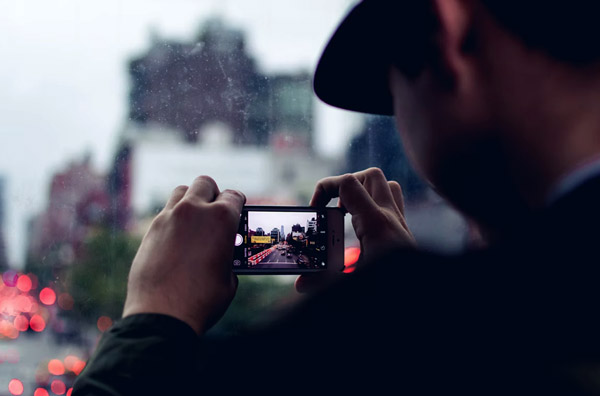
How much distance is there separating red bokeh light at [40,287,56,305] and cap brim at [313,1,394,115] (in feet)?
3.05

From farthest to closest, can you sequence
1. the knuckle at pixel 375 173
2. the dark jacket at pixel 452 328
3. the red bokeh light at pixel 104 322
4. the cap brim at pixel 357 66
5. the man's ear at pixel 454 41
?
1. the red bokeh light at pixel 104 322
2. the knuckle at pixel 375 173
3. the cap brim at pixel 357 66
4. the man's ear at pixel 454 41
5. the dark jacket at pixel 452 328

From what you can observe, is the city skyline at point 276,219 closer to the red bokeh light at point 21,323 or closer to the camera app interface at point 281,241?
the camera app interface at point 281,241

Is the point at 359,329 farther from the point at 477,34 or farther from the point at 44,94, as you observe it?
the point at 44,94

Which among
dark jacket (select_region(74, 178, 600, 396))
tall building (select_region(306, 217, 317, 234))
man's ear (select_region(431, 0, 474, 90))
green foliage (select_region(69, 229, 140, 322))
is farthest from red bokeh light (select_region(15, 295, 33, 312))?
man's ear (select_region(431, 0, 474, 90))

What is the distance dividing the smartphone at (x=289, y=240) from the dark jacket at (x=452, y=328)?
59 cm

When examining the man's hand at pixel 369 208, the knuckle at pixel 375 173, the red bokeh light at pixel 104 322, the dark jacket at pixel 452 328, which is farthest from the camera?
the red bokeh light at pixel 104 322

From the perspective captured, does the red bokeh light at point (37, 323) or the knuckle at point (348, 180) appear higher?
the knuckle at point (348, 180)

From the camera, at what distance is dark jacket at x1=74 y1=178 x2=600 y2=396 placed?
0.29 metres

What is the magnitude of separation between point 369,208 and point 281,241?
0.19 meters

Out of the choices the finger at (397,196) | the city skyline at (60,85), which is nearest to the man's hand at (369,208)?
the finger at (397,196)

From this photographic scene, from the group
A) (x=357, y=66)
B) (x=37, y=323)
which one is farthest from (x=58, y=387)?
(x=357, y=66)

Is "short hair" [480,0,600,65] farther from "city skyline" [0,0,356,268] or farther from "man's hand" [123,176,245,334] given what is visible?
"city skyline" [0,0,356,268]

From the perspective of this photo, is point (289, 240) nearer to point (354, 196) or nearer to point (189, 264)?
point (354, 196)

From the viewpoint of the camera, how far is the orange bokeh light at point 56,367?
4.19ft
